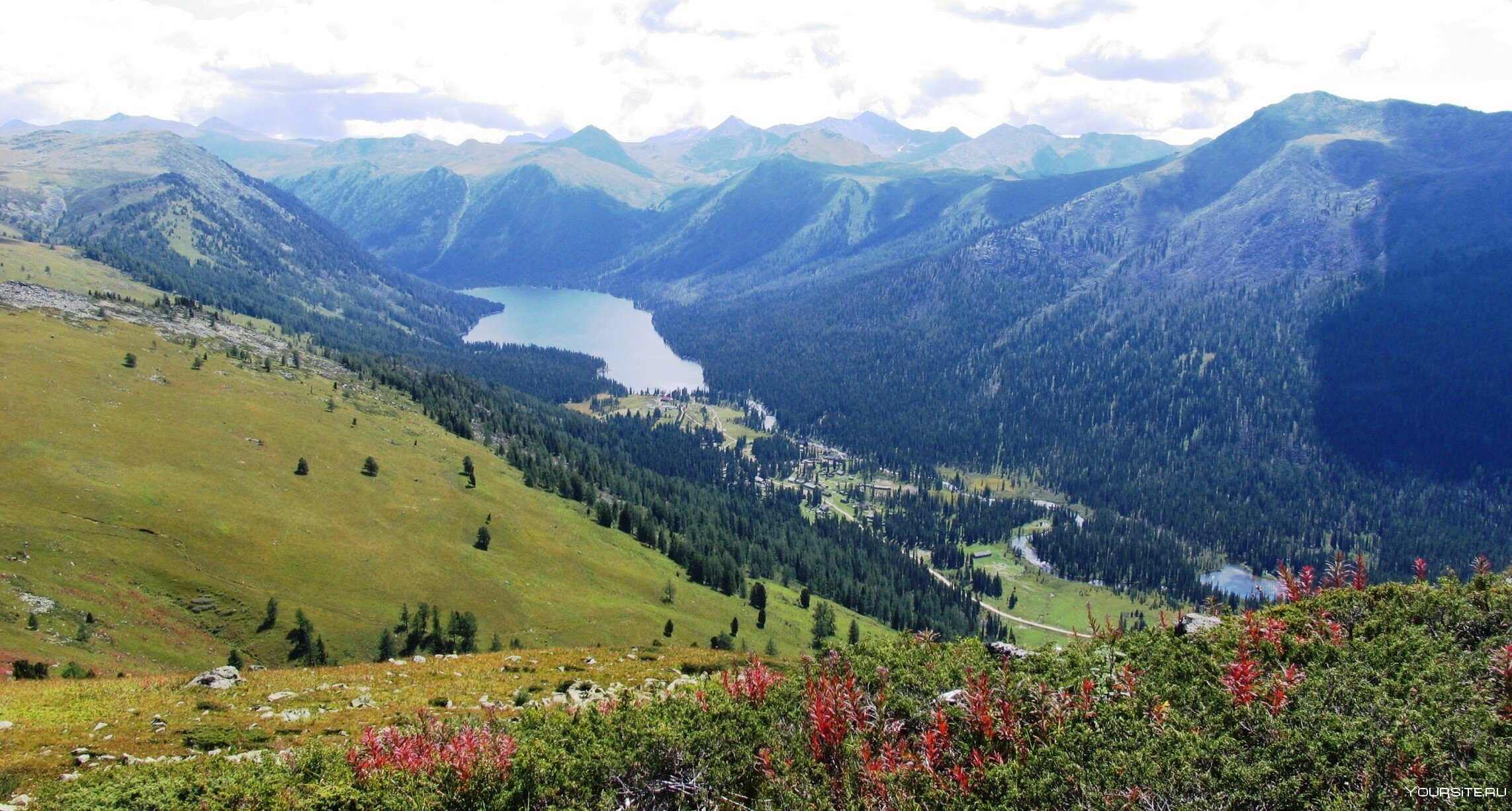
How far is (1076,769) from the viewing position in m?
21.7

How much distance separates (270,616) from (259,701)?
42.8 meters

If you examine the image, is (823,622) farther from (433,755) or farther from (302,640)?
(433,755)

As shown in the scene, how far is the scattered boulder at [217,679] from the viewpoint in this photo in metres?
37.0

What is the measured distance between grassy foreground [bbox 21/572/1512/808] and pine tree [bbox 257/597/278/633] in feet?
164

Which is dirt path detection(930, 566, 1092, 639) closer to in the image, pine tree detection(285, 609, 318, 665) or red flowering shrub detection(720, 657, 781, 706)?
pine tree detection(285, 609, 318, 665)

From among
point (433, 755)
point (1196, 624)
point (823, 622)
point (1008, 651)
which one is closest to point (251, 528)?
point (823, 622)

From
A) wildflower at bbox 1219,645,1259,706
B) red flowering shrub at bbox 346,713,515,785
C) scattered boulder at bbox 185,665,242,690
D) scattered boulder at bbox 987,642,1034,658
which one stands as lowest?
scattered boulder at bbox 185,665,242,690

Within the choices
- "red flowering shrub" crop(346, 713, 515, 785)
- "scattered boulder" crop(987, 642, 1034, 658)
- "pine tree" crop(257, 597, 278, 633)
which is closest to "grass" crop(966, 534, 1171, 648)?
"scattered boulder" crop(987, 642, 1034, 658)

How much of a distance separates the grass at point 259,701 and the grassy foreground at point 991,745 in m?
2.69

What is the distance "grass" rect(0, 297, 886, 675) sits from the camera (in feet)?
219

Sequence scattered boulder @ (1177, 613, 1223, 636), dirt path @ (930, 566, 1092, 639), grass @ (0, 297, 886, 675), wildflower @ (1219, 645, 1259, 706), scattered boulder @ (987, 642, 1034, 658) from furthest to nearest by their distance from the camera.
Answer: dirt path @ (930, 566, 1092, 639) < grass @ (0, 297, 886, 675) < scattered boulder @ (1177, 613, 1223, 636) < scattered boulder @ (987, 642, 1034, 658) < wildflower @ (1219, 645, 1259, 706)

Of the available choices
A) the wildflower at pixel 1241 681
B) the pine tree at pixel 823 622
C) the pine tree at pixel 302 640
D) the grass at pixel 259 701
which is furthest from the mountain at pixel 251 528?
the wildflower at pixel 1241 681

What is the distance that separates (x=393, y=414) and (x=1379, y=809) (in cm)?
17330

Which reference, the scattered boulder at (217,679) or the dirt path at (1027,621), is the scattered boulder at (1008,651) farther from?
the dirt path at (1027,621)
